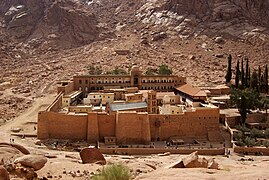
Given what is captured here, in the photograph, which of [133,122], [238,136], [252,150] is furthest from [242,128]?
[133,122]

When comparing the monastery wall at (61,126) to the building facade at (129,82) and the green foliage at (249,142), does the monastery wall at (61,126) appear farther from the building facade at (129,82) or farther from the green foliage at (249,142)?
the building facade at (129,82)

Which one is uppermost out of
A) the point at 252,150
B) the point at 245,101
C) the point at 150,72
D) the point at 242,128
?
the point at 150,72

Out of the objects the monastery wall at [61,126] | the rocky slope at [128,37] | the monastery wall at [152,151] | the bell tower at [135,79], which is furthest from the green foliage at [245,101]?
the rocky slope at [128,37]

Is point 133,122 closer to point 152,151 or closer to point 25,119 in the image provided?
point 152,151

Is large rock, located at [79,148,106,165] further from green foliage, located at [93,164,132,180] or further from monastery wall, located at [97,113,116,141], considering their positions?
monastery wall, located at [97,113,116,141]

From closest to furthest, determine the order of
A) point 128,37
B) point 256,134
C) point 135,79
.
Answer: point 256,134
point 135,79
point 128,37

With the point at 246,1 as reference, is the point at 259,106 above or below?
below

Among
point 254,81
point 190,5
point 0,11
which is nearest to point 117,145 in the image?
point 254,81

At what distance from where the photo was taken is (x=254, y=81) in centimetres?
4716

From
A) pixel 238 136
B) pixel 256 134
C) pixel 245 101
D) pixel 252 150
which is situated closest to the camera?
pixel 252 150

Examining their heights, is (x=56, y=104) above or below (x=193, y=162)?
above

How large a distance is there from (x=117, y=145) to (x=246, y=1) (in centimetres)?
6157

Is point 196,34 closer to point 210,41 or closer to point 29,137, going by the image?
point 210,41

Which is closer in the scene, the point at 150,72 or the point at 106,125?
the point at 106,125
